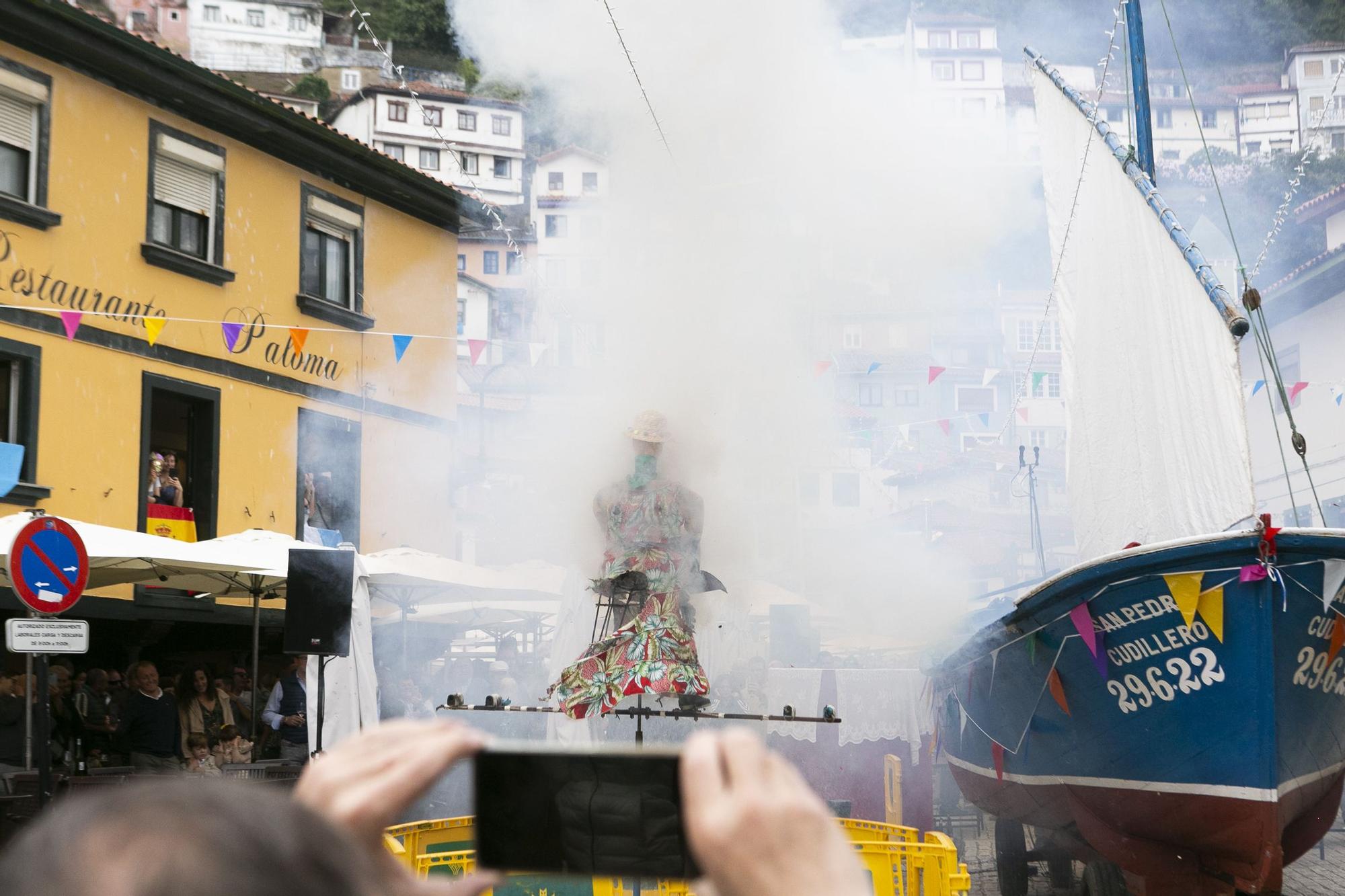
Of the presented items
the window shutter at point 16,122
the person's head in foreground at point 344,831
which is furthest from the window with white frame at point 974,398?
the person's head in foreground at point 344,831

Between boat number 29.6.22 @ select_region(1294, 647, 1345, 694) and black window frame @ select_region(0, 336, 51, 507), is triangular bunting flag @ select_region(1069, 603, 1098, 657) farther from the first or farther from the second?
black window frame @ select_region(0, 336, 51, 507)

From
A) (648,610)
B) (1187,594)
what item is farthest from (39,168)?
(1187,594)

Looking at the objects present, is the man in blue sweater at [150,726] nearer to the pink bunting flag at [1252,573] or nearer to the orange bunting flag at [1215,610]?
the orange bunting flag at [1215,610]

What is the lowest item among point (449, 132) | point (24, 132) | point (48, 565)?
point (48, 565)

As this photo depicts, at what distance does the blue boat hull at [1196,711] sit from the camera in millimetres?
8062

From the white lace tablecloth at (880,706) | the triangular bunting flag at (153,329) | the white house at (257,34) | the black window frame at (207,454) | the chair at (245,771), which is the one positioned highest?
the white house at (257,34)

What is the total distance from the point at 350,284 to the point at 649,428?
1194cm

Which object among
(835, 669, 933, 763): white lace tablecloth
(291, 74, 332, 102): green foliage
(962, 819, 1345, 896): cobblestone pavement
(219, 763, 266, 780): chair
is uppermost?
(291, 74, 332, 102): green foliage

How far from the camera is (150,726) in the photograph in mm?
11766

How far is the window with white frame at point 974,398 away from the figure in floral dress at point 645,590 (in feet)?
171

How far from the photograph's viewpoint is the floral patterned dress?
28.3 ft

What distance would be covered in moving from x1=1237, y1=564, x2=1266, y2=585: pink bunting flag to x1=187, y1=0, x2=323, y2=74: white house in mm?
51601

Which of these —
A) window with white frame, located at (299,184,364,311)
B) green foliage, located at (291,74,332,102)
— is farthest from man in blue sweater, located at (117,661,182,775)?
green foliage, located at (291,74,332,102)

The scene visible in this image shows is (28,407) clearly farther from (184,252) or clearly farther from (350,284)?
(350,284)
